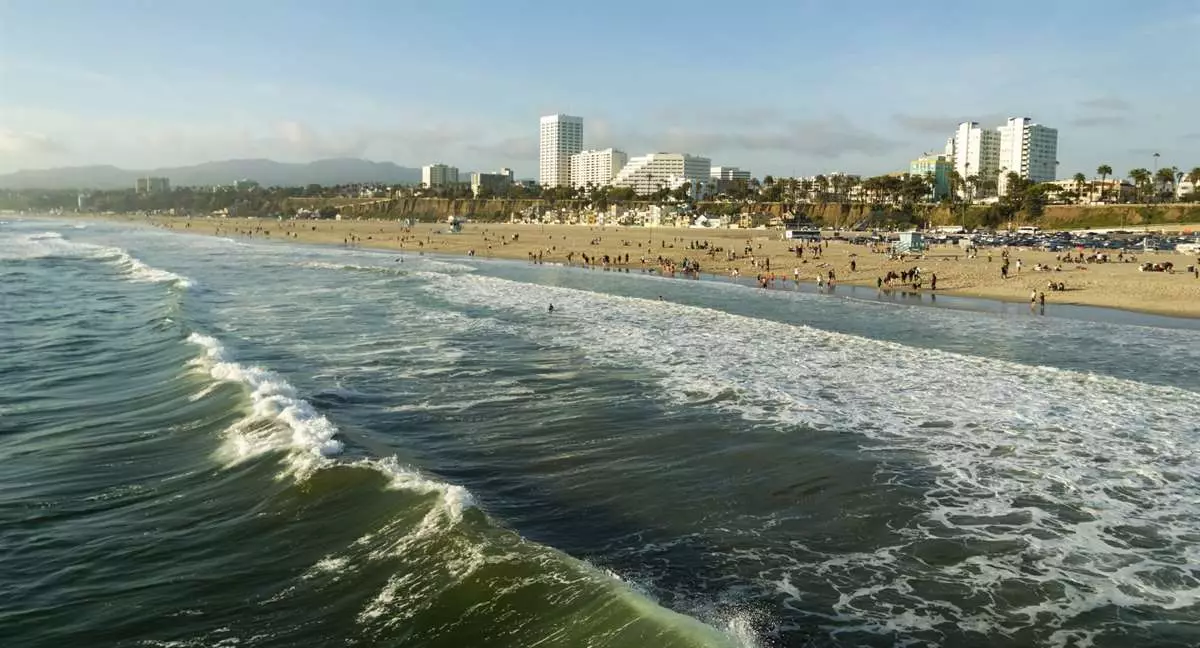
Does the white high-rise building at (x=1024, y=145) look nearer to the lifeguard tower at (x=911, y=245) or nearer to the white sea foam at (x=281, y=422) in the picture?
the lifeguard tower at (x=911, y=245)

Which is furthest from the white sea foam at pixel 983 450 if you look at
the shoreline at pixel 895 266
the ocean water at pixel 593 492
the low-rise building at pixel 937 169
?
the low-rise building at pixel 937 169

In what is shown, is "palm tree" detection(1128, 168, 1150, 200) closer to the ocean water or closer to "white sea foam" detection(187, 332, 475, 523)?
the ocean water

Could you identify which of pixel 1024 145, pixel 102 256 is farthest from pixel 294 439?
pixel 1024 145

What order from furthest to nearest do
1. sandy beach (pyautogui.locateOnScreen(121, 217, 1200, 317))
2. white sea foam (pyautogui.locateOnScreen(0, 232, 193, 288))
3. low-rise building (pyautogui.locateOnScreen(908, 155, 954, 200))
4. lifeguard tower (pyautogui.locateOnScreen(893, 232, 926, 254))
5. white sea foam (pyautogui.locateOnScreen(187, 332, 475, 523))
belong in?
1. low-rise building (pyautogui.locateOnScreen(908, 155, 954, 200))
2. lifeguard tower (pyautogui.locateOnScreen(893, 232, 926, 254))
3. white sea foam (pyautogui.locateOnScreen(0, 232, 193, 288))
4. sandy beach (pyautogui.locateOnScreen(121, 217, 1200, 317))
5. white sea foam (pyautogui.locateOnScreen(187, 332, 475, 523))

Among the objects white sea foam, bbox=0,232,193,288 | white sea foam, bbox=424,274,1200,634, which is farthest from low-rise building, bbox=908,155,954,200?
white sea foam, bbox=424,274,1200,634

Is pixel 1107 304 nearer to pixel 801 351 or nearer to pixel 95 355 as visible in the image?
pixel 801 351

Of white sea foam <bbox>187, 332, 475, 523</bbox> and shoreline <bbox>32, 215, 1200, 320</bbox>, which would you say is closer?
white sea foam <bbox>187, 332, 475, 523</bbox>

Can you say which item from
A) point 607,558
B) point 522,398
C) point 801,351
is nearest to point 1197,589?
point 607,558
